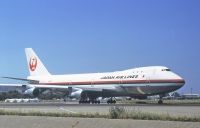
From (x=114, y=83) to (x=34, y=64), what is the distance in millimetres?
23452

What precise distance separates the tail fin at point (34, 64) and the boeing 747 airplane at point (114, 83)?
2117 millimetres

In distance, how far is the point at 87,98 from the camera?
212ft

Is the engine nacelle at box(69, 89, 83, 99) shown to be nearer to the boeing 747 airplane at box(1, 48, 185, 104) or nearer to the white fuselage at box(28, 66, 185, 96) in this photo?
the boeing 747 airplane at box(1, 48, 185, 104)

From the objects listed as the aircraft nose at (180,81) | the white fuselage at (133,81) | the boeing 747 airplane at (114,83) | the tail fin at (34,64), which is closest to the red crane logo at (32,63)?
the tail fin at (34,64)

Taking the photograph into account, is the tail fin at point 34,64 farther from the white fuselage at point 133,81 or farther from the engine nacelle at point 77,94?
the engine nacelle at point 77,94

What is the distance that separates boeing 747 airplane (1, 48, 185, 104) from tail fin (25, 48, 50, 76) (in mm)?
2117

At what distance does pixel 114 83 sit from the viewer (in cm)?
6203

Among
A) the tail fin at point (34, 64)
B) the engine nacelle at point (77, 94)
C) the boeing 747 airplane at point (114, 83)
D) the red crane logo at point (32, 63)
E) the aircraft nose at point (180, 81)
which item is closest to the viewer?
the aircraft nose at point (180, 81)

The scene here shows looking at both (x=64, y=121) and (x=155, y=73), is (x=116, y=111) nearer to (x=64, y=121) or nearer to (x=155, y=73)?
(x=64, y=121)

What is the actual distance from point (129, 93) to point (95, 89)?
19.3 ft

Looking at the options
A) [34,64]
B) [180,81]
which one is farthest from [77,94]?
[34,64]

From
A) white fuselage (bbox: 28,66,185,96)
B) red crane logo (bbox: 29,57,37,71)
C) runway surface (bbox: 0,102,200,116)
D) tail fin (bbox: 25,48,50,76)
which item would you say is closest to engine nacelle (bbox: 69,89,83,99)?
white fuselage (bbox: 28,66,185,96)

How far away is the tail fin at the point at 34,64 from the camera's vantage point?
8000 centimetres

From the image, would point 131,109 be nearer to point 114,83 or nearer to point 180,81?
point 180,81
